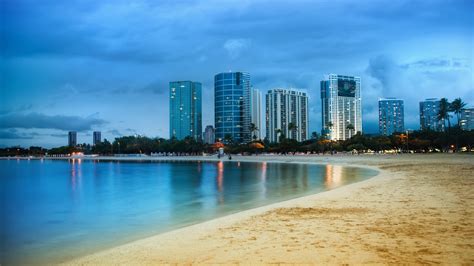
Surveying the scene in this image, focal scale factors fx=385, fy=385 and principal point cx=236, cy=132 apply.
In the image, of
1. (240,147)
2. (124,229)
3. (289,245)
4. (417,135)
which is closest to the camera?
(289,245)

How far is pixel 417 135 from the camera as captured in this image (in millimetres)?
125875

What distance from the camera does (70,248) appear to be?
44.1 feet

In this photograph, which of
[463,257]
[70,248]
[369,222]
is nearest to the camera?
[463,257]

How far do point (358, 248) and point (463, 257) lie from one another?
83.7 inches

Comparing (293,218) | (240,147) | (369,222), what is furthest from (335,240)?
(240,147)

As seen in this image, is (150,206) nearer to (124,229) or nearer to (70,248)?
(124,229)

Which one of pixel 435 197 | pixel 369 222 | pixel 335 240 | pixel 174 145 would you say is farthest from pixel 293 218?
pixel 174 145

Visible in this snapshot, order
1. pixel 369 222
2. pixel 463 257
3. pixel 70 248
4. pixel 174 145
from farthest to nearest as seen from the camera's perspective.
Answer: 1. pixel 174 145
2. pixel 70 248
3. pixel 369 222
4. pixel 463 257

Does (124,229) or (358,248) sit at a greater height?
(358,248)

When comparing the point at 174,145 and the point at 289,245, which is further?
the point at 174,145

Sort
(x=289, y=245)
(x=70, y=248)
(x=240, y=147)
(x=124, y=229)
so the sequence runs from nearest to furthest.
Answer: (x=289, y=245) < (x=70, y=248) < (x=124, y=229) < (x=240, y=147)

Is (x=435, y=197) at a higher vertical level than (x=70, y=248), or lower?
higher

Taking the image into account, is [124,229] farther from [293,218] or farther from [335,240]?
[335,240]

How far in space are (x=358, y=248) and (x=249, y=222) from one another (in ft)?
17.0
